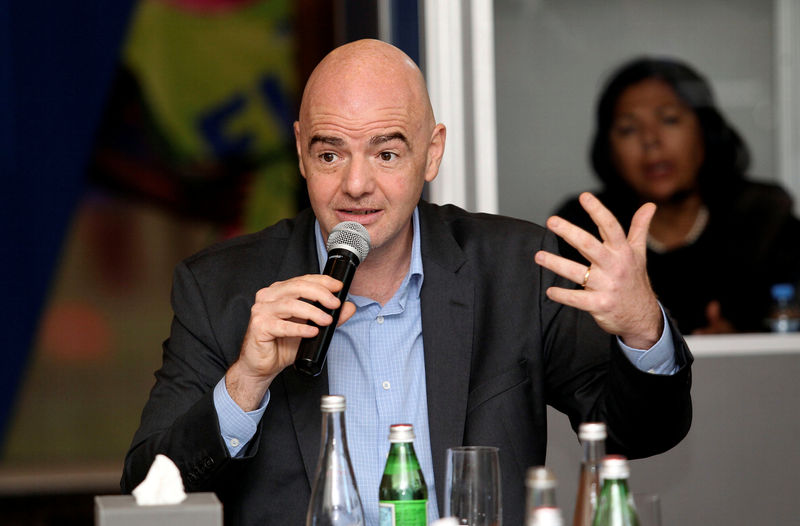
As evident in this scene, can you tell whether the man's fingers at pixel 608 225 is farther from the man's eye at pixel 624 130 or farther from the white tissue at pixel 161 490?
the man's eye at pixel 624 130

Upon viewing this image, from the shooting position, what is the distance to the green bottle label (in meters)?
1.23

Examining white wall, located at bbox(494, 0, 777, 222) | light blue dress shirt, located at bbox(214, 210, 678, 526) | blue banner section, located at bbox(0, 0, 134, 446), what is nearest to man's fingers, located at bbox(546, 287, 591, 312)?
light blue dress shirt, located at bbox(214, 210, 678, 526)

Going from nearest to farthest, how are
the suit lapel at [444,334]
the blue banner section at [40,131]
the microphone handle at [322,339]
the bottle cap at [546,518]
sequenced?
1. the bottle cap at [546,518]
2. the microphone handle at [322,339]
3. the suit lapel at [444,334]
4. the blue banner section at [40,131]

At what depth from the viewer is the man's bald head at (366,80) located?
5.95 ft

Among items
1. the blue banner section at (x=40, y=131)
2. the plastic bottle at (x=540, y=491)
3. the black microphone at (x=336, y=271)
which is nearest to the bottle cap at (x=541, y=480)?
the plastic bottle at (x=540, y=491)

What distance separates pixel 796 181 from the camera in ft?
11.1

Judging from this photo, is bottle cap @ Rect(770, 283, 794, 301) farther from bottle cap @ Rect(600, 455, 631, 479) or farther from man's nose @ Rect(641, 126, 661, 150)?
bottle cap @ Rect(600, 455, 631, 479)

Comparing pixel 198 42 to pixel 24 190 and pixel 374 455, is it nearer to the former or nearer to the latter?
pixel 24 190

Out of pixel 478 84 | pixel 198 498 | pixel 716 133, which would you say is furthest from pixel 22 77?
pixel 198 498

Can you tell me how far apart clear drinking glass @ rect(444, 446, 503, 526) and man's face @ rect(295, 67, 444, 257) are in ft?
2.09

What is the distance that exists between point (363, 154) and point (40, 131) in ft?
11.0

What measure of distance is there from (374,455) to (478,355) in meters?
0.27

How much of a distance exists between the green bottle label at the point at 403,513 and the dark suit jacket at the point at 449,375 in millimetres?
404

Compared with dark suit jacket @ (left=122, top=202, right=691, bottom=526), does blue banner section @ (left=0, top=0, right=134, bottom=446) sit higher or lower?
higher
